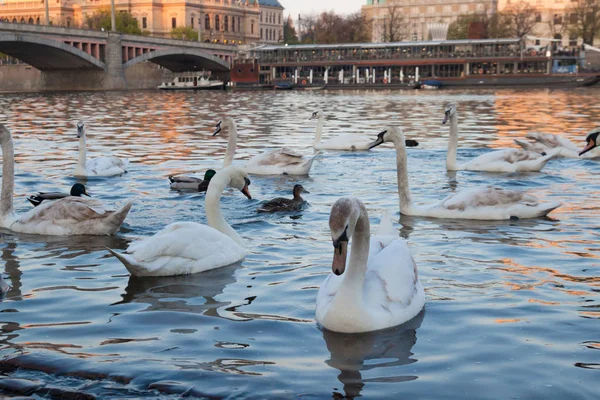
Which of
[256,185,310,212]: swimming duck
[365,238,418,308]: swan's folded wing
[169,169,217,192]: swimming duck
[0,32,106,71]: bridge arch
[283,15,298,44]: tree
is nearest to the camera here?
[365,238,418,308]: swan's folded wing

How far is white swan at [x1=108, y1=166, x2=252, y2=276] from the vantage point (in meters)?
7.27

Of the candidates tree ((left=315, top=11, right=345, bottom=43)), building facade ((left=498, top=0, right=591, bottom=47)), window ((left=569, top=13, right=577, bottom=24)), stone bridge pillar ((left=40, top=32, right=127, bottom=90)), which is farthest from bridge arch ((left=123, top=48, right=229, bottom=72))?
building facade ((left=498, top=0, right=591, bottom=47))

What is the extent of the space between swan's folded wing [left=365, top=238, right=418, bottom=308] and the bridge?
203 ft

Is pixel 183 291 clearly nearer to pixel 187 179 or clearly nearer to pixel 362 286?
pixel 362 286

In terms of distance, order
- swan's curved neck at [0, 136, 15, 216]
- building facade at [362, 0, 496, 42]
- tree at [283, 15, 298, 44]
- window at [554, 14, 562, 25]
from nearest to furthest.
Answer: swan's curved neck at [0, 136, 15, 216] → window at [554, 14, 562, 25] → building facade at [362, 0, 496, 42] → tree at [283, 15, 298, 44]

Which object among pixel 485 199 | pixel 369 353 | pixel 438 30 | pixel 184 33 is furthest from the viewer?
pixel 184 33

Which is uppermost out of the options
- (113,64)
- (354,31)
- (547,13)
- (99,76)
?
(547,13)

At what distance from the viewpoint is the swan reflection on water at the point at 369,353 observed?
5020 mm

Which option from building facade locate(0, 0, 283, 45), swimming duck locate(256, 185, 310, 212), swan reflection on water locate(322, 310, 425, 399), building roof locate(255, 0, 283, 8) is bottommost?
swan reflection on water locate(322, 310, 425, 399)

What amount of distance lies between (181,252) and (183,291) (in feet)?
1.65

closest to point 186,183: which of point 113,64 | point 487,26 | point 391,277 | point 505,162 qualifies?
point 505,162

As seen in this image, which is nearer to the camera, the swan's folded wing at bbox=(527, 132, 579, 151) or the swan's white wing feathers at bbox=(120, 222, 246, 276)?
the swan's white wing feathers at bbox=(120, 222, 246, 276)

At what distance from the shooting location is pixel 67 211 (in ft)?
30.0

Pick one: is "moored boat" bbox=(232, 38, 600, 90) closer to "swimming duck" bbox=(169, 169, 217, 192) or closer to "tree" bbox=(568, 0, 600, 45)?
"tree" bbox=(568, 0, 600, 45)
